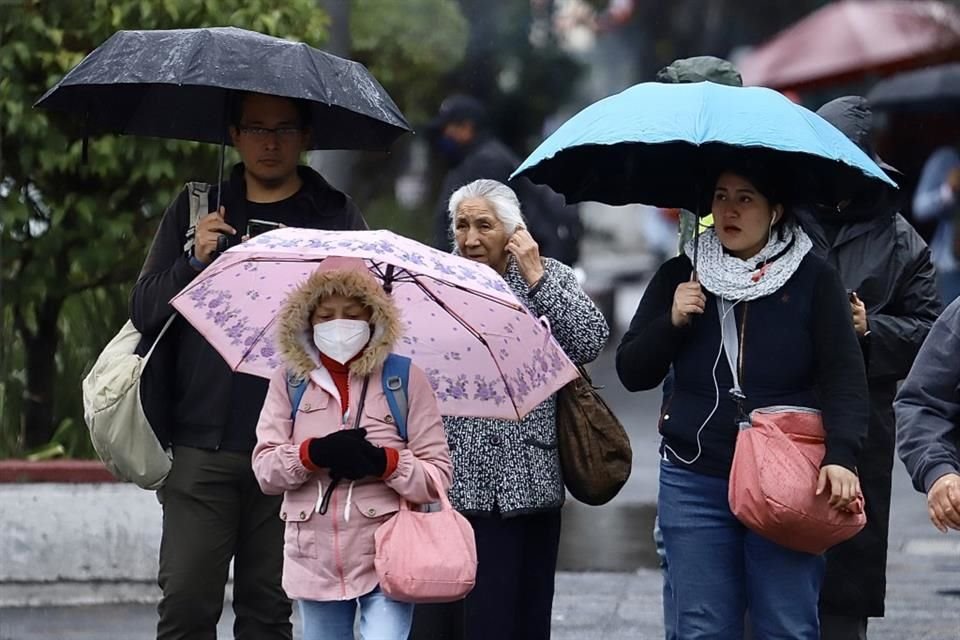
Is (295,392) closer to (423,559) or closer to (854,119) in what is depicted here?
(423,559)

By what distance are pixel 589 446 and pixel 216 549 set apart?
1.09 metres

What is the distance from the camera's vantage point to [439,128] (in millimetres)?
11508

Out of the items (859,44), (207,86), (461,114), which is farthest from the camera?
(859,44)

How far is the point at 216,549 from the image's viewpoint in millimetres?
5359

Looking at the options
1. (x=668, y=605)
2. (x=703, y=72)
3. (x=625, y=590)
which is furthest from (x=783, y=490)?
(x=625, y=590)

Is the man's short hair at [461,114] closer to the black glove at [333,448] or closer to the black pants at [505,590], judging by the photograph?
the black pants at [505,590]

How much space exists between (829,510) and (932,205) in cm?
1254

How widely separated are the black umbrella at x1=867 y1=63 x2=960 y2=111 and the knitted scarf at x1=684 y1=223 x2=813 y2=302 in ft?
45.9

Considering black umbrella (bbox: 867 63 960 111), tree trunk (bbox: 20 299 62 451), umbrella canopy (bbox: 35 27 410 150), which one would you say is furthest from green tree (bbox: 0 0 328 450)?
black umbrella (bbox: 867 63 960 111)

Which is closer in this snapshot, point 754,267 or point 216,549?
point 754,267

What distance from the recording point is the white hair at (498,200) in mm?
5602

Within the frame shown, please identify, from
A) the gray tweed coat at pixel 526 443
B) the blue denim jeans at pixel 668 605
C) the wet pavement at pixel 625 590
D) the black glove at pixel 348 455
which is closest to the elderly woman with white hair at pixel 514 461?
the gray tweed coat at pixel 526 443

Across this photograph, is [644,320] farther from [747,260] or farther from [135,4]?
[135,4]

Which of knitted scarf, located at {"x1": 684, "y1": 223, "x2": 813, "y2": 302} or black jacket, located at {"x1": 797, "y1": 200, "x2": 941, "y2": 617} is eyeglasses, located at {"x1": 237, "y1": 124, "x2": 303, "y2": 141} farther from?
black jacket, located at {"x1": 797, "y1": 200, "x2": 941, "y2": 617}
